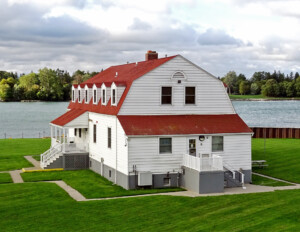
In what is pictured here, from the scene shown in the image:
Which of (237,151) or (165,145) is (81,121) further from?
(237,151)

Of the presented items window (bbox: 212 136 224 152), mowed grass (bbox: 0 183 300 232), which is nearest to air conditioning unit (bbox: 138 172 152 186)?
mowed grass (bbox: 0 183 300 232)

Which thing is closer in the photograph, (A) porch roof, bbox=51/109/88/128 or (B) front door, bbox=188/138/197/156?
(B) front door, bbox=188/138/197/156

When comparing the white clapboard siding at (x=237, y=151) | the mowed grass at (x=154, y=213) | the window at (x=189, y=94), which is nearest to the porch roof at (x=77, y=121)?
the window at (x=189, y=94)

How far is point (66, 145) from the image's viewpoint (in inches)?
1473

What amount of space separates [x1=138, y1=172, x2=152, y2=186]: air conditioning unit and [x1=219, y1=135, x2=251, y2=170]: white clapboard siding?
15.0 feet

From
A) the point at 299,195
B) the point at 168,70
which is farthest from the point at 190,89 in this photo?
the point at 299,195

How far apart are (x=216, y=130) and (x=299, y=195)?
7.08 metres

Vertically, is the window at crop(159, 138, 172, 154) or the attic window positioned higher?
the attic window

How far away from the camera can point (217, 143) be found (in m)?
30.7

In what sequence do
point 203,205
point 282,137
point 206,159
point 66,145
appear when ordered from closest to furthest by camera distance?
point 203,205 → point 206,159 → point 66,145 → point 282,137

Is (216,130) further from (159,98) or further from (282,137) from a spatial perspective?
(282,137)

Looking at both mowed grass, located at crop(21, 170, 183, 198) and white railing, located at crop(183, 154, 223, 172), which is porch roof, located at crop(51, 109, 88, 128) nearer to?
mowed grass, located at crop(21, 170, 183, 198)

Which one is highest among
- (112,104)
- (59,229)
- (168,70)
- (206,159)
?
(168,70)

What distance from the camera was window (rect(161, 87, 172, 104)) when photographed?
31266mm
